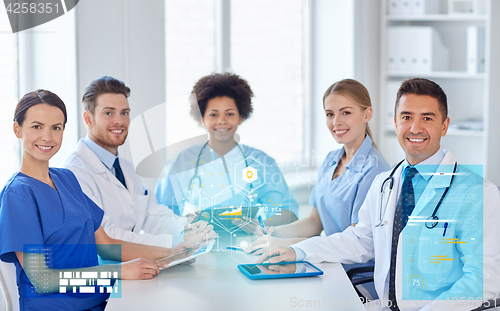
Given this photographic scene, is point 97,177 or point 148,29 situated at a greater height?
point 148,29

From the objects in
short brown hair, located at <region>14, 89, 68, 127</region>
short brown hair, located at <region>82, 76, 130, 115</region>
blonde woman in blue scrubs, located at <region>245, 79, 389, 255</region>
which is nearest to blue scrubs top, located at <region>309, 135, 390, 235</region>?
blonde woman in blue scrubs, located at <region>245, 79, 389, 255</region>

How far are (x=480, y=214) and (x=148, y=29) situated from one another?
174cm

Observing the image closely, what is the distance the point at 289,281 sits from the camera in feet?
4.43

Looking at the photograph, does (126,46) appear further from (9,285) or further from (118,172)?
(9,285)

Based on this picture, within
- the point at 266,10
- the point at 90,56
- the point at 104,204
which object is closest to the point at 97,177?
the point at 104,204

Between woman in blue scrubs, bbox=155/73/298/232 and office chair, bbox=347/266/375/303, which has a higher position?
woman in blue scrubs, bbox=155/73/298/232

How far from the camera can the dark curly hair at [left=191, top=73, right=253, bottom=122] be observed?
2.19 meters

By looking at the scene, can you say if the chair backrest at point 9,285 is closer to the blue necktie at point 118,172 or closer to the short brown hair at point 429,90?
the blue necktie at point 118,172

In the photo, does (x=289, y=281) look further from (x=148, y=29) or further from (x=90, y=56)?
(x=148, y=29)

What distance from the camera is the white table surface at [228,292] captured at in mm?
1203

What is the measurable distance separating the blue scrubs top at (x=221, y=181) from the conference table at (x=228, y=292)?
430 millimetres

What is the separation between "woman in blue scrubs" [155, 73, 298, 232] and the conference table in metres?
0.54

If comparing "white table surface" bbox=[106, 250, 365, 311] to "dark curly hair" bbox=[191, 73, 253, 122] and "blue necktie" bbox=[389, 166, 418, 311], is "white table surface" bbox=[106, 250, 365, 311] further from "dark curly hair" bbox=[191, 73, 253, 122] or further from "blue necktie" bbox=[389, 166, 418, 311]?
"dark curly hair" bbox=[191, 73, 253, 122]

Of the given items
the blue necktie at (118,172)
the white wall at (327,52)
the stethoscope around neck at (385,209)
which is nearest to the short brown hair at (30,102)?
the blue necktie at (118,172)
